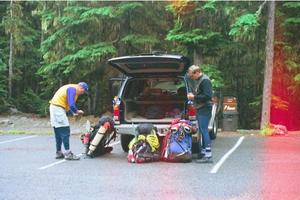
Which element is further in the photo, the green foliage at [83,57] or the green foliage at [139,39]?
the green foliage at [139,39]

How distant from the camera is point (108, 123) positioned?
1119cm

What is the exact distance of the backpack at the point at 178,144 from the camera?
10203 millimetres

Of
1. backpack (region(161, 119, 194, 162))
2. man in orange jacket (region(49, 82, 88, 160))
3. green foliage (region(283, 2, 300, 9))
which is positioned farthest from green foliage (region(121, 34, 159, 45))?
backpack (region(161, 119, 194, 162))

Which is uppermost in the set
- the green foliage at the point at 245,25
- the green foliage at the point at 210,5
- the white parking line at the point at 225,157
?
the green foliage at the point at 210,5

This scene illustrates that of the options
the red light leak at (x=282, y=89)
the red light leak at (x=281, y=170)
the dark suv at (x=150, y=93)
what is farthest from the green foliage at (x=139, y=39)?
the dark suv at (x=150, y=93)

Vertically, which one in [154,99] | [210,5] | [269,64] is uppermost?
[210,5]

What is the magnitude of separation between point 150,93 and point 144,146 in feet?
7.51

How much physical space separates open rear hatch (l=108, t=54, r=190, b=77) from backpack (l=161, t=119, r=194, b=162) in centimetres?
135

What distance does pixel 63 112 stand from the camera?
10.9 meters

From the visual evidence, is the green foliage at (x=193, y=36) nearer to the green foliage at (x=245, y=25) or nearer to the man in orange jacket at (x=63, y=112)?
the green foliage at (x=245, y=25)

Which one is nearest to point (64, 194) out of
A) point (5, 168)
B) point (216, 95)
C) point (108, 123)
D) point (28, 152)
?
point (5, 168)

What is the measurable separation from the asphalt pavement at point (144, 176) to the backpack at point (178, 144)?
0.21 meters

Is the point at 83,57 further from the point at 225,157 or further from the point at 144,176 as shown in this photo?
the point at 144,176

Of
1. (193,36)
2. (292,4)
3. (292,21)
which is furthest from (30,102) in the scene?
(292,4)
